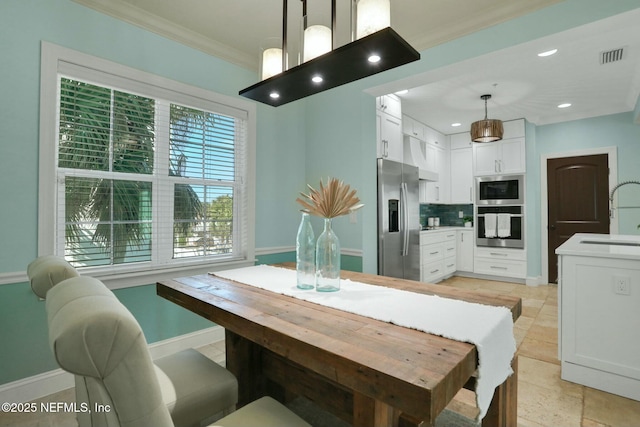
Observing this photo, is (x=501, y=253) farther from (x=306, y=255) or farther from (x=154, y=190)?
(x=154, y=190)

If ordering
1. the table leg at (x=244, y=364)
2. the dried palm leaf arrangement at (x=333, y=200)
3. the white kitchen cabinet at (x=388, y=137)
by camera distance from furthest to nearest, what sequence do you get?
the white kitchen cabinet at (x=388, y=137) → the table leg at (x=244, y=364) → the dried palm leaf arrangement at (x=333, y=200)

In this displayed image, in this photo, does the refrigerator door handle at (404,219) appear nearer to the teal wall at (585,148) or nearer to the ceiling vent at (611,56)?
the ceiling vent at (611,56)

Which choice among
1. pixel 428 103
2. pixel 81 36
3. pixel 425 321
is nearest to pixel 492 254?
pixel 428 103

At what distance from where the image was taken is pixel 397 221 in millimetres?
3604

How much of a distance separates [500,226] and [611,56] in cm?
278

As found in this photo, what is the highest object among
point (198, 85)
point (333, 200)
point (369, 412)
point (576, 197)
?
point (198, 85)

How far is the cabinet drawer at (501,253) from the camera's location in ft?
16.6

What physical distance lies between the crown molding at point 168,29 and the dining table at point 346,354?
2.00 m

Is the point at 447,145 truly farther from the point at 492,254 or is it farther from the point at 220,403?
the point at 220,403

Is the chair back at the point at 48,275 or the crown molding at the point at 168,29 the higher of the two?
the crown molding at the point at 168,29

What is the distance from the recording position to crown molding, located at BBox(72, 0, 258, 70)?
2260 millimetres

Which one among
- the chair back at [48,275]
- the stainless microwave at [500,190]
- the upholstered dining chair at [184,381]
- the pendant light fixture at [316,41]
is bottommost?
the upholstered dining chair at [184,381]

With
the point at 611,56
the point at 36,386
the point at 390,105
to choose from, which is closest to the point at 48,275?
the point at 36,386

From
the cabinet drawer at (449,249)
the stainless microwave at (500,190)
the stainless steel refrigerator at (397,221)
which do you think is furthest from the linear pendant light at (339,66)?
the stainless microwave at (500,190)
